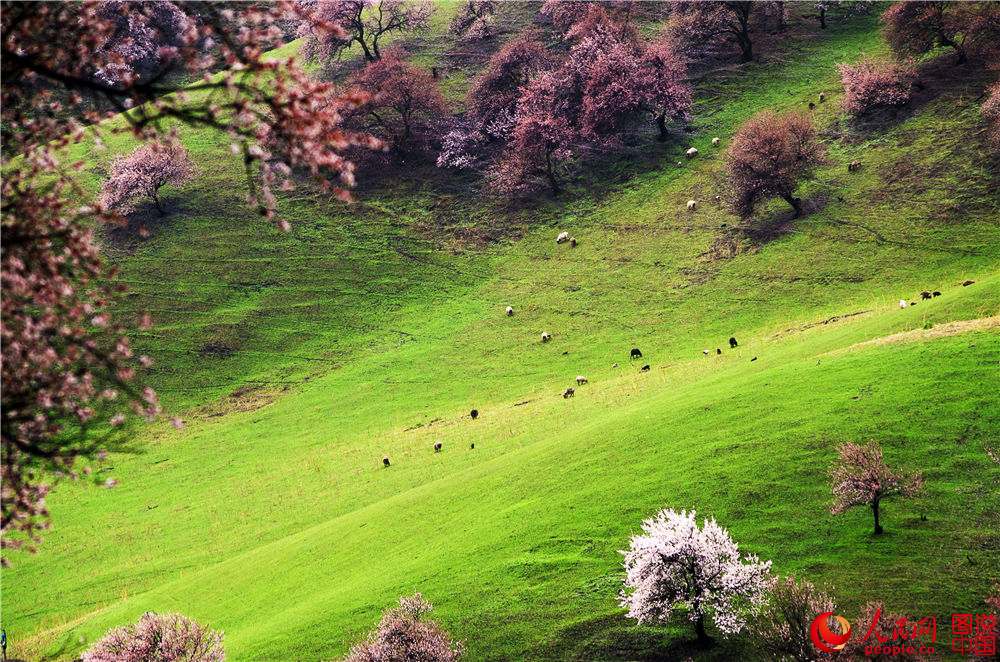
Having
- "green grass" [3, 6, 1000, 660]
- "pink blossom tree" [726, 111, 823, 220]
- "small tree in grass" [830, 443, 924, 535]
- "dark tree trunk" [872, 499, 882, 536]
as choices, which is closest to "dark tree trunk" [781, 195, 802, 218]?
"pink blossom tree" [726, 111, 823, 220]

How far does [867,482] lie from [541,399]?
125ft

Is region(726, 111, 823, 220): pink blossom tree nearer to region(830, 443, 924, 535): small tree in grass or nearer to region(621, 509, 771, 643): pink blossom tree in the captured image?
region(830, 443, 924, 535): small tree in grass

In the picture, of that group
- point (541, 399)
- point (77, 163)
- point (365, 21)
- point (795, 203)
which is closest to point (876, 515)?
point (77, 163)

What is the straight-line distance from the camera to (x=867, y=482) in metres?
25.0

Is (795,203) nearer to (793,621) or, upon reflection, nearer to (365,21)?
(793,621)

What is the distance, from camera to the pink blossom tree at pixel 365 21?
123m

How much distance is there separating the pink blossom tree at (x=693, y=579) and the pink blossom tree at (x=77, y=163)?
1647 centimetres

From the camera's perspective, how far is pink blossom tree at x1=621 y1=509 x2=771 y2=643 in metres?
22.8

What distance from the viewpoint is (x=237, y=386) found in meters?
78.1

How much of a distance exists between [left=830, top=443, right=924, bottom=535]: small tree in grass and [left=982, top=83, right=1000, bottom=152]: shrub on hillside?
58.6 m

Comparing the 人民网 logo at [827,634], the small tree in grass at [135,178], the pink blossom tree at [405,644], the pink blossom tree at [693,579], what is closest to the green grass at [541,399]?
the pink blossom tree at [693,579]

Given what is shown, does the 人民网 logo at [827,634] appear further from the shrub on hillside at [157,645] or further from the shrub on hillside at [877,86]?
the shrub on hillside at [877,86]

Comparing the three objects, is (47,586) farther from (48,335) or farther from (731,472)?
(48,335)

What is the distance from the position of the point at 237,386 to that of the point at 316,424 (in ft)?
Answer: 43.5
